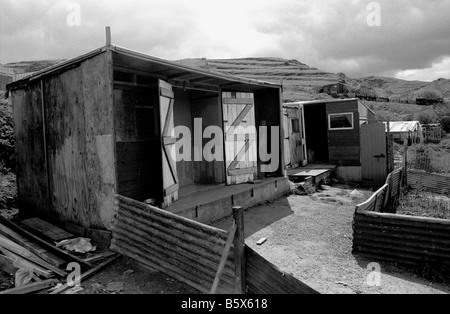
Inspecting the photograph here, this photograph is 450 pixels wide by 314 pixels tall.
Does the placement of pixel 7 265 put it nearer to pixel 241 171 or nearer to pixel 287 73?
pixel 241 171

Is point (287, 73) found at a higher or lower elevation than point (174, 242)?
higher

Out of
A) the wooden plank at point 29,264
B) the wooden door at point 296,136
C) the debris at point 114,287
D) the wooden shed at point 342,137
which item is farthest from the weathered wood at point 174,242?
the wooden door at point 296,136

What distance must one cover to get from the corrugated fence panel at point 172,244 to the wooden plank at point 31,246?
85cm

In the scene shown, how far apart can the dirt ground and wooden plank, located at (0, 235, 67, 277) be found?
3.34 m

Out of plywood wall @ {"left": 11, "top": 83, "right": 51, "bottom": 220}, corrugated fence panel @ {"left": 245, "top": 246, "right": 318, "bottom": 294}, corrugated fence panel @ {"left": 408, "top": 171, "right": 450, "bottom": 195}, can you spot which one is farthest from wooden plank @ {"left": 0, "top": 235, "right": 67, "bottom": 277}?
corrugated fence panel @ {"left": 408, "top": 171, "right": 450, "bottom": 195}

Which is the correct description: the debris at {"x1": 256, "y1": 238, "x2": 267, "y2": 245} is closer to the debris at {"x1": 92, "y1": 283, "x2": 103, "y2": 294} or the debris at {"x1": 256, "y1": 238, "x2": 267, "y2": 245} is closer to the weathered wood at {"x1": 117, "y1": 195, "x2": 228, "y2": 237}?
the weathered wood at {"x1": 117, "y1": 195, "x2": 228, "y2": 237}

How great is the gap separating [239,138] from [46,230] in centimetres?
551

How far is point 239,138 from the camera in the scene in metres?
9.41

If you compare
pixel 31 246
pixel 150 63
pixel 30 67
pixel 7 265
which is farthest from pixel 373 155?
pixel 30 67

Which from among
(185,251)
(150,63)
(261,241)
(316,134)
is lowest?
(261,241)

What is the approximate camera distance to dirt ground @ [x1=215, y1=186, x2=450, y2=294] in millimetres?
4555

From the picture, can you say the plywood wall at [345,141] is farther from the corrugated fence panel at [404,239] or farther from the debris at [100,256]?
the debris at [100,256]

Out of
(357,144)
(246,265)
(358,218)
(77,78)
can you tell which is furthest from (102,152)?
(357,144)

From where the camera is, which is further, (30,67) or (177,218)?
(30,67)
